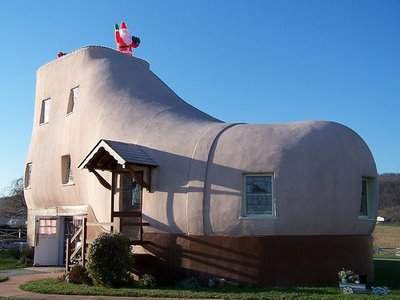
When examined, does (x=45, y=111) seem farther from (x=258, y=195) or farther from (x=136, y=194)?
(x=258, y=195)

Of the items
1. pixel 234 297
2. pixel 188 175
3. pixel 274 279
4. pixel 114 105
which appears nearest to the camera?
pixel 234 297

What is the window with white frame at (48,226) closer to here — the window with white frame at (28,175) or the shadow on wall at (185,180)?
the window with white frame at (28,175)

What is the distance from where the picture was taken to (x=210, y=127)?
1692 centimetres

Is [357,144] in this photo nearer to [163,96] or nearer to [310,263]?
[310,263]

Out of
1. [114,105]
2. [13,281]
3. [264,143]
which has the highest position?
[114,105]

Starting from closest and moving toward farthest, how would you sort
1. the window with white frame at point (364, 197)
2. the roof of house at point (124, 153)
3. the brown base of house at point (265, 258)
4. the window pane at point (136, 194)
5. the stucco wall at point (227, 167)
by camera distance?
the brown base of house at point (265, 258) → the stucco wall at point (227, 167) → the roof of house at point (124, 153) → the window with white frame at point (364, 197) → the window pane at point (136, 194)

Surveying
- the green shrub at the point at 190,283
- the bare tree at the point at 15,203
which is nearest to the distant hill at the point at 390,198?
the bare tree at the point at 15,203

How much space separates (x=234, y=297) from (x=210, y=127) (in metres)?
5.62

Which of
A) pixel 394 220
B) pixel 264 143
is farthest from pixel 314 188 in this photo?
pixel 394 220

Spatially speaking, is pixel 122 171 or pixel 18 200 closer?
pixel 122 171

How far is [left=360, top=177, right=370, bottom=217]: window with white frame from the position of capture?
55.0 ft

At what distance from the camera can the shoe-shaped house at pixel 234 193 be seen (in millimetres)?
15148

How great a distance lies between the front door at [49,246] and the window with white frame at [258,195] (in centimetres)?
1000

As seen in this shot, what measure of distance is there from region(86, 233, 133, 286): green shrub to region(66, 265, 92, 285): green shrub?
0.65 m
